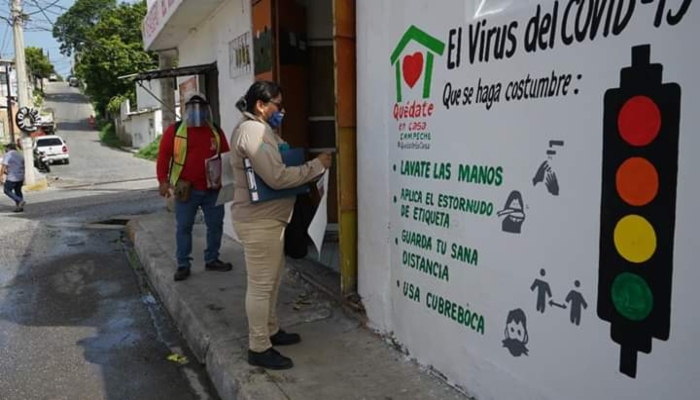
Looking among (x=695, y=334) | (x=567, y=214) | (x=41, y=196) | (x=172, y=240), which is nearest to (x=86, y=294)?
(x=172, y=240)

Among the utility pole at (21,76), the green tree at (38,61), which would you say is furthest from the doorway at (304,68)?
the green tree at (38,61)

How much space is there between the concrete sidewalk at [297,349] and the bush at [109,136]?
137 feet

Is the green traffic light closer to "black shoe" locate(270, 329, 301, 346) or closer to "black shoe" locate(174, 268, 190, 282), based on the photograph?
"black shoe" locate(270, 329, 301, 346)

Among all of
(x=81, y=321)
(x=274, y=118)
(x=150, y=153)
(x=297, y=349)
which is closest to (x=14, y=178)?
(x=81, y=321)

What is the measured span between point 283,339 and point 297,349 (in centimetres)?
14

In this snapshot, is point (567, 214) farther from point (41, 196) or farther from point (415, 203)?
point (41, 196)

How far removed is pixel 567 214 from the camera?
2.40 meters

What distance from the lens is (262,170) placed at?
344 centimetres

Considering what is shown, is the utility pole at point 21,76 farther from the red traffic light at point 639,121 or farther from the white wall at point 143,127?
the red traffic light at point 639,121

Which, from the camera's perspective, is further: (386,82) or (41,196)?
(41,196)

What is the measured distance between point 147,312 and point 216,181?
1.40 m

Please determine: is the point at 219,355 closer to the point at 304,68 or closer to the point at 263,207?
the point at 263,207

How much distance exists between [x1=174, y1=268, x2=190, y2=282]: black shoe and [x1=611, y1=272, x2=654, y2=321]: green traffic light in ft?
14.9

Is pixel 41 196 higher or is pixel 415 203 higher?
pixel 415 203
